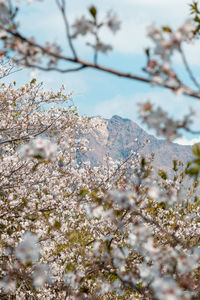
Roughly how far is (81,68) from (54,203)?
6645 millimetres

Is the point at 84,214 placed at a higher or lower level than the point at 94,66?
higher

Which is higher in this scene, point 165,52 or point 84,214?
point 84,214

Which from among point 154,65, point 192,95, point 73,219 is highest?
point 73,219

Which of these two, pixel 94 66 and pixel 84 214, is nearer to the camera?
pixel 94 66

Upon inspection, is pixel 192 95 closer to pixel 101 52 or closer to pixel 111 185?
pixel 101 52

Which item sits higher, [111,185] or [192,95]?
[111,185]

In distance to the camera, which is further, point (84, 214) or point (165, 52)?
point (84, 214)

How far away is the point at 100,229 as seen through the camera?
8625 millimetres

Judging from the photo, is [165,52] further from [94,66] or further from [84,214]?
[84,214]

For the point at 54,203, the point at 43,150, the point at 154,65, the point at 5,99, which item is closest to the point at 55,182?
the point at 54,203

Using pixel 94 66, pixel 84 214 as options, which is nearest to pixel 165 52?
pixel 94 66

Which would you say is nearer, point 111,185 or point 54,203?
point 54,203

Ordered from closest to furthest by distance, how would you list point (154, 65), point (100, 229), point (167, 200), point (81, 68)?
point (81, 68)
point (154, 65)
point (167, 200)
point (100, 229)

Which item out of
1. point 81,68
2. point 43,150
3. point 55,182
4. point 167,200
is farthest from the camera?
point 55,182
